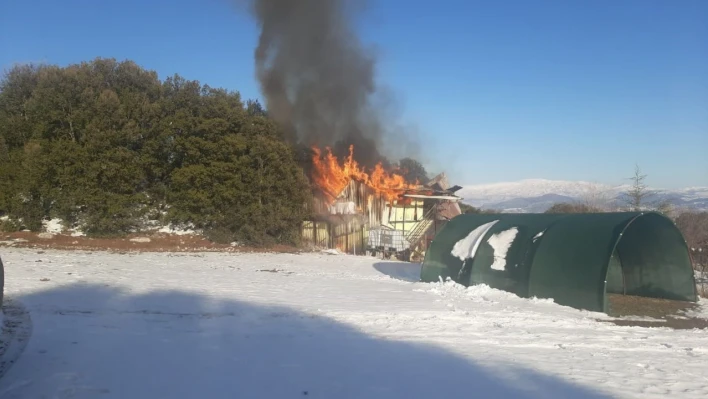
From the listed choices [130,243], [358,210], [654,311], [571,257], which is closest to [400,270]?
[358,210]

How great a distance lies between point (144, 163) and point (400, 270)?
570 inches

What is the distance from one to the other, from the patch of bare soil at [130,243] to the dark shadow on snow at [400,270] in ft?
20.2

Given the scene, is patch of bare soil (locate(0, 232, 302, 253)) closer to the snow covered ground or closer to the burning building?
the burning building

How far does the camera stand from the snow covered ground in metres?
5.91

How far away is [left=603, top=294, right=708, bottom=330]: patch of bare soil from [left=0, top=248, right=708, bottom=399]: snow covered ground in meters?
0.66

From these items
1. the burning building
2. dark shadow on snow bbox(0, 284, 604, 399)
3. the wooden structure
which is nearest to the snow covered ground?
dark shadow on snow bbox(0, 284, 604, 399)

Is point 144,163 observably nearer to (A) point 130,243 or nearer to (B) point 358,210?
(A) point 130,243

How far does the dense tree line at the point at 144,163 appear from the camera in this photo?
25.2m

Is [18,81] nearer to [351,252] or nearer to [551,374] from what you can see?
[351,252]

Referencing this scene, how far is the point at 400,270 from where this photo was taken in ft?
66.5

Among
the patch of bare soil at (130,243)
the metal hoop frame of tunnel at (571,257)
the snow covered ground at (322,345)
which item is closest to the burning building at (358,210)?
the patch of bare soil at (130,243)

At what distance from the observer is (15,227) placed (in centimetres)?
2492

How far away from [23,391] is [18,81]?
3051 centimetres

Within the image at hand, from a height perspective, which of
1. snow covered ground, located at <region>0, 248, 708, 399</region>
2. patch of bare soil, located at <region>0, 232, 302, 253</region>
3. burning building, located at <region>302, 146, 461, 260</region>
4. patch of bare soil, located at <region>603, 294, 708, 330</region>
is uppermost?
burning building, located at <region>302, 146, 461, 260</region>
